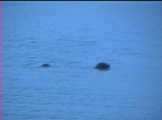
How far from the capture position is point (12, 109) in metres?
5.00

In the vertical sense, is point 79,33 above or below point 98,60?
above

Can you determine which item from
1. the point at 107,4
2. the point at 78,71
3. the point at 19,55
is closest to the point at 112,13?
the point at 107,4

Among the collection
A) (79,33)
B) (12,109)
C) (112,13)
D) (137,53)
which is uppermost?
(112,13)

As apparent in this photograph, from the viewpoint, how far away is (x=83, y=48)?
15.8 feet

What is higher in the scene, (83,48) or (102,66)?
(83,48)

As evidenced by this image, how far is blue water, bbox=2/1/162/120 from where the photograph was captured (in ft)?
15.8

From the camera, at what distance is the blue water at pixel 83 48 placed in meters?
4.80

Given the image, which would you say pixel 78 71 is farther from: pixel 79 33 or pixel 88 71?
pixel 79 33

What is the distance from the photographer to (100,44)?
4.79 m

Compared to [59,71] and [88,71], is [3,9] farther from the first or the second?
[88,71]

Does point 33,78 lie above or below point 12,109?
above

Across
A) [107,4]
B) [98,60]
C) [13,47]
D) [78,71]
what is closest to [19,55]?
[13,47]

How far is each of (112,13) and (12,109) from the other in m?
2.71

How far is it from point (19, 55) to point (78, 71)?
1.17m
